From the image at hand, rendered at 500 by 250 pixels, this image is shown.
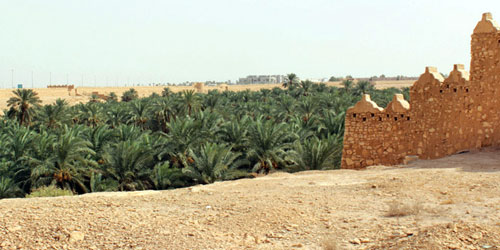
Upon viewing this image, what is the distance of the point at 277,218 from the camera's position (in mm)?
6422

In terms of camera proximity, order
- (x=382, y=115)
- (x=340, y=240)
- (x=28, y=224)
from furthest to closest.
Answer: (x=382, y=115), (x=28, y=224), (x=340, y=240)

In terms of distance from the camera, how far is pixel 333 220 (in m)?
6.32

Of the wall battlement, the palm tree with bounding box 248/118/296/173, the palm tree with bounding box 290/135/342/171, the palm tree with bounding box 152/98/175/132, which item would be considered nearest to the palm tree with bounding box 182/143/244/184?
the palm tree with bounding box 248/118/296/173

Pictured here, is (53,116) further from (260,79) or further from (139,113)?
(260,79)

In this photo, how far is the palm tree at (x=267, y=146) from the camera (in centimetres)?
1791

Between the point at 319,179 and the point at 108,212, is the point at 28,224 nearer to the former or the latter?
the point at 108,212

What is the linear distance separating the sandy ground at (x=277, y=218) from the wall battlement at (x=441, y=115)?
11.3 ft

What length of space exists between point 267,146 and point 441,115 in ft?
24.8

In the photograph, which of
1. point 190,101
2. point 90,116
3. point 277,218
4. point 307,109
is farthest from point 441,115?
point 90,116

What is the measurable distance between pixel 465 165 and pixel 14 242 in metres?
9.04

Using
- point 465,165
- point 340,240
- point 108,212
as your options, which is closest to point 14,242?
point 108,212

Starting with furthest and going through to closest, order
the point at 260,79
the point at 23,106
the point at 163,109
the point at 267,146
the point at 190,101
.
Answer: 1. the point at 260,79
2. the point at 190,101
3. the point at 163,109
4. the point at 23,106
5. the point at 267,146

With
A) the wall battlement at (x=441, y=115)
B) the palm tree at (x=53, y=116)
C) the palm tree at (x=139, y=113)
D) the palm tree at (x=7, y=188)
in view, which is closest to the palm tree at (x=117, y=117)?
the palm tree at (x=139, y=113)

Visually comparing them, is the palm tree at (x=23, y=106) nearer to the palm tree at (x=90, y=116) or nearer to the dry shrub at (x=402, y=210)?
the palm tree at (x=90, y=116)
